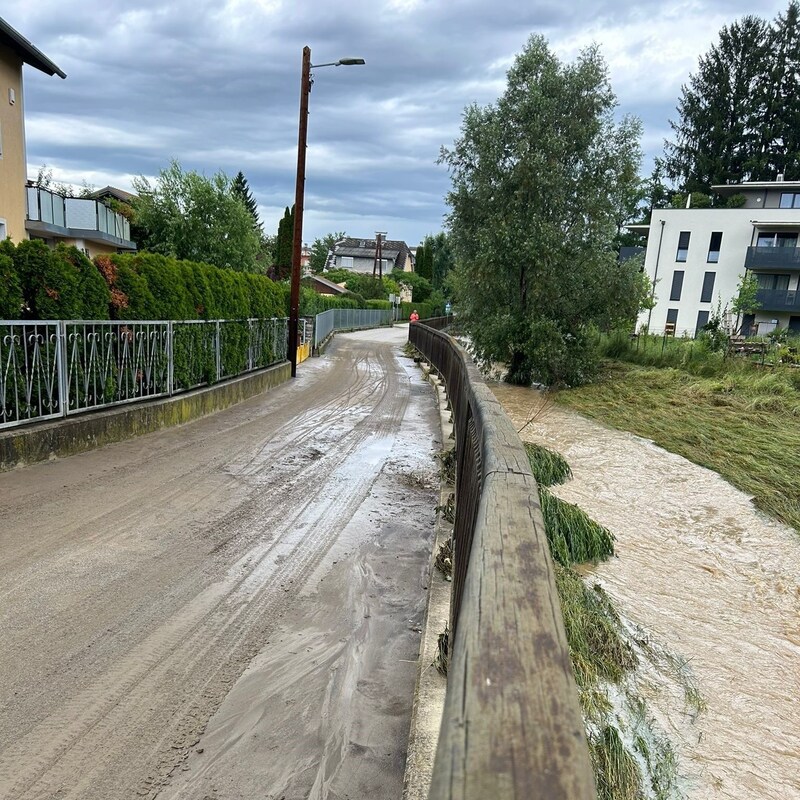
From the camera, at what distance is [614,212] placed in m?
17.2

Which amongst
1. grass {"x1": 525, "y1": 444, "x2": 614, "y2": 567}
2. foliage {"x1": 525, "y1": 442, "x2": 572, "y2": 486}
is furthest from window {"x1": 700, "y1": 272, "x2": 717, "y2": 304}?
grass {"x1": 525, "y1": 444, "x2": 614, "y2": 567}

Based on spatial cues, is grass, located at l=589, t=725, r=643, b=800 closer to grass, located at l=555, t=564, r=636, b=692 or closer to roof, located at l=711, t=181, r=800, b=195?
grass, located at l=555, t=564, r=636, b=692

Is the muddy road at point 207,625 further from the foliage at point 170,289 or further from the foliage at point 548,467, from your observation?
the foliage at point 170,289

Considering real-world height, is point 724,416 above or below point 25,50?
below

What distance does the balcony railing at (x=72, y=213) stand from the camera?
20.1 metres

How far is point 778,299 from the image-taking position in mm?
39188

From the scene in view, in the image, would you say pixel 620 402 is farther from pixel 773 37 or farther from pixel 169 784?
pixel 773 37

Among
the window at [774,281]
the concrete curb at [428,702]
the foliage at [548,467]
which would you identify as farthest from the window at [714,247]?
the concrete curb at [428,702]

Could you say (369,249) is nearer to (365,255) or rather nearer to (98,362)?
(365,255)

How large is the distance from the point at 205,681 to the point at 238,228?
32202 millimetres

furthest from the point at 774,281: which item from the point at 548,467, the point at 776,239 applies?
the point at 548,467

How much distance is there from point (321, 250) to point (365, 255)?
11895 mm

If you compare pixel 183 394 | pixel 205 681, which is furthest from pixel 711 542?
pixel 183 394

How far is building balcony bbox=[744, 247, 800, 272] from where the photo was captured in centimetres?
3869
